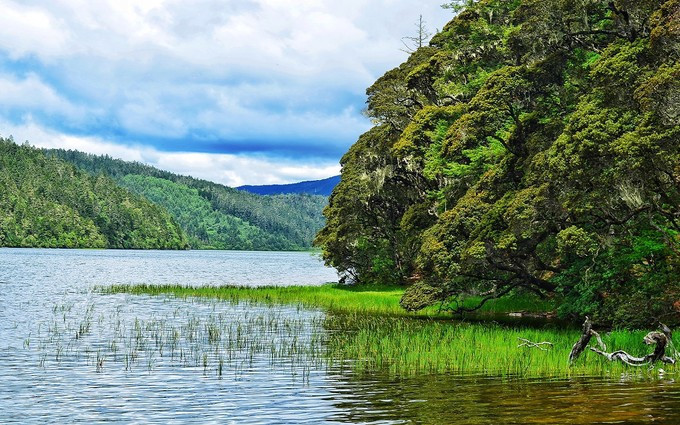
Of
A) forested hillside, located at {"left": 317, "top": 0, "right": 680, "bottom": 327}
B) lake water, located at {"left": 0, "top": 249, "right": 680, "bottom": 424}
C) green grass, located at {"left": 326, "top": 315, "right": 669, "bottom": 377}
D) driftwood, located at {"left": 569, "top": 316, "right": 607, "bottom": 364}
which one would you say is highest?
forested hillside, located at {"left": 317, "top": 0, "right": 680, "bottom": 327}

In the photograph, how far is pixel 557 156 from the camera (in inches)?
1136

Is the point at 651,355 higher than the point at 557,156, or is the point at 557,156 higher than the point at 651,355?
the point at 557,156

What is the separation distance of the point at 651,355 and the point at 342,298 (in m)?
32.1

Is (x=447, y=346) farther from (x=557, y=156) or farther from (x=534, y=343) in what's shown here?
(x=557, y=156)

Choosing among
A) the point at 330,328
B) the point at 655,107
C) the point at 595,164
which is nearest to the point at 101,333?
the point at 330,328

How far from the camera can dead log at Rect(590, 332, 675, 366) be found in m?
20.4

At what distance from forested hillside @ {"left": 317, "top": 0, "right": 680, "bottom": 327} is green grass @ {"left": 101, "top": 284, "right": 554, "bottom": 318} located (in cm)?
209

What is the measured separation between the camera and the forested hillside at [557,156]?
2683cm

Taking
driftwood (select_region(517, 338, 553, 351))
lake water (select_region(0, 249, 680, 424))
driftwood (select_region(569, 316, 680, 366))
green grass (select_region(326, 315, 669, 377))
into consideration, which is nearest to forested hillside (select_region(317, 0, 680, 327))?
green grass (select_region(326, 315, 669, 377))

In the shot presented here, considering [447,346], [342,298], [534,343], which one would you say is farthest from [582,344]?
[342,298]

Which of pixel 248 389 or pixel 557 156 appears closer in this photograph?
pixel 248 389

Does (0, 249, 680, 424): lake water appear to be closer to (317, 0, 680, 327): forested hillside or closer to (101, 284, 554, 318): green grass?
(317, 0, 680, 327): forested hillside

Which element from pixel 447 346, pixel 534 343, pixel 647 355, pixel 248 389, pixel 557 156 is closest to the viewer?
pixel 248 389

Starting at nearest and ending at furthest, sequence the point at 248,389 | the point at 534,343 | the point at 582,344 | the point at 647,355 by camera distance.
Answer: the point at 248,389
the point at 647,355
the point at 582,344
the point at 534,343
